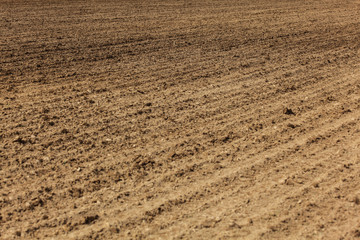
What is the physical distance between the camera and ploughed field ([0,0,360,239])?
12.5ft

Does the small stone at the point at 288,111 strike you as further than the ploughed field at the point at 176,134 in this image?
Yes

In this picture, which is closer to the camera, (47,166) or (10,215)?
(10,215)

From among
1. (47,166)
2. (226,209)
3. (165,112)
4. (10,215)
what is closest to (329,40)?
(165,112)

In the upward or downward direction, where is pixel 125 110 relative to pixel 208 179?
upward

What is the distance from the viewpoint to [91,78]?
7.07 meters

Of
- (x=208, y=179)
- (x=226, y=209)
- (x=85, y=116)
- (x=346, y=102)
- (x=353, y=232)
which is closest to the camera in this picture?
(x=353, y=232)

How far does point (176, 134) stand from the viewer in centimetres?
533

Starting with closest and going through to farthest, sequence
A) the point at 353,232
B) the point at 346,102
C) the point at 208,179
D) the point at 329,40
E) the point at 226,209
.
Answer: the point at 353,232, the point at 226,209, the point at 208,179, the point at 346,102, the point at 329,40

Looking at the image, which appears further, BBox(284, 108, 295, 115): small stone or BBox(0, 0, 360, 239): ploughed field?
BBox(284, 108, 295, 115): small stone

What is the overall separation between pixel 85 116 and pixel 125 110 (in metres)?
0.66

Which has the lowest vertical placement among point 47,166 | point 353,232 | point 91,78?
point 353,232

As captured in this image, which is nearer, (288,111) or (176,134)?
(176,134)

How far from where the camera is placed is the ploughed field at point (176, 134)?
380 cm

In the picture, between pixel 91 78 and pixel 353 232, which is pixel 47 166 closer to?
pixel 91 78
